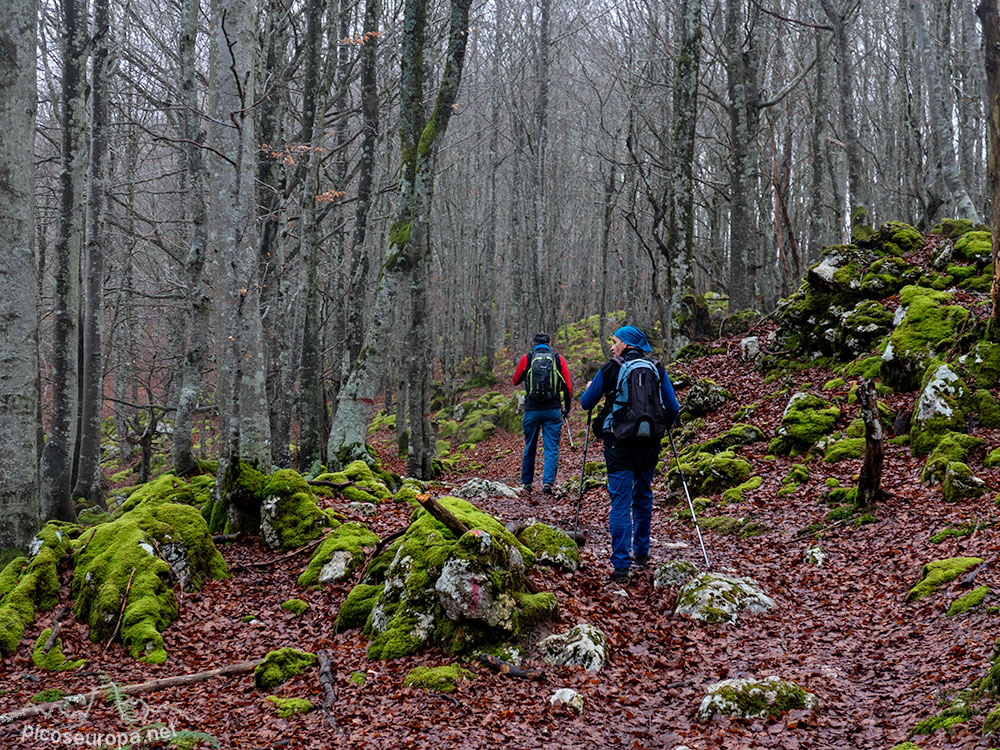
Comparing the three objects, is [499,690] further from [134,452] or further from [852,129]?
[134,452]

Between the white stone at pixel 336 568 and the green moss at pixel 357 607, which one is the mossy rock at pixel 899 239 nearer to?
the white stone at pixel 336 568

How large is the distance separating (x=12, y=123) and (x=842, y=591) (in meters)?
7.88

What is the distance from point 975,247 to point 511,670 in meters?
10.7

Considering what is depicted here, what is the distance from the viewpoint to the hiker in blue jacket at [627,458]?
6.18 meters

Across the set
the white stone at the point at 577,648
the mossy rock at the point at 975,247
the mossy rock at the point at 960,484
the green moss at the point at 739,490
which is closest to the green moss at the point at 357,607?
the white stone at the point at 577,648

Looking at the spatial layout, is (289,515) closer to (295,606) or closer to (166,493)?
(295,606)

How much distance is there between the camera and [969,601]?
4.71m

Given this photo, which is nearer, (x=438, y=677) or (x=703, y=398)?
(x=438, y=677)

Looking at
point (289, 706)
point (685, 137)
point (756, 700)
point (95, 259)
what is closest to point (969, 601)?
point (756, 700)

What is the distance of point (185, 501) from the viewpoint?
24.2 ft

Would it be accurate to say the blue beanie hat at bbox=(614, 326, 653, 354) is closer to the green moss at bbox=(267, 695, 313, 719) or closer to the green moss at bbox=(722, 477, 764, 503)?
the green moss at bbox=(722, 477, 764, 503)

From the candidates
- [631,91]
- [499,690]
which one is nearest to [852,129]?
[631,91]

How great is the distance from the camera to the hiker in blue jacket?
6180 mm

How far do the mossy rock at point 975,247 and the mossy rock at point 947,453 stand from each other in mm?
4784
